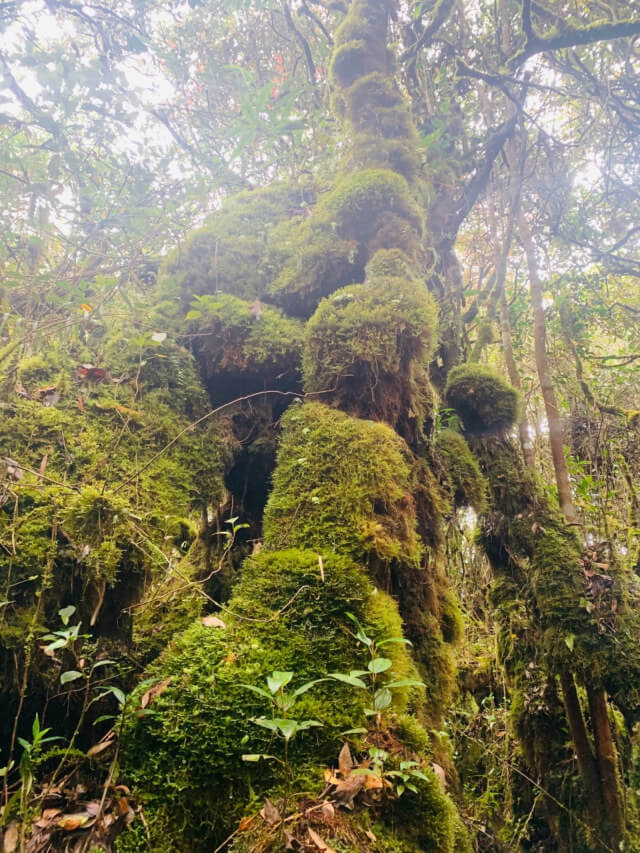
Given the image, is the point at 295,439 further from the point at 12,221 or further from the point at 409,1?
the point at 409,1

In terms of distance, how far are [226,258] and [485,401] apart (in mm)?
2621

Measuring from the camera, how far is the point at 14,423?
2.39 metres

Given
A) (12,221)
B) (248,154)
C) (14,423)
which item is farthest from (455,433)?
(12,221)

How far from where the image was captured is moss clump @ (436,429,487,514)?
11.4 feet

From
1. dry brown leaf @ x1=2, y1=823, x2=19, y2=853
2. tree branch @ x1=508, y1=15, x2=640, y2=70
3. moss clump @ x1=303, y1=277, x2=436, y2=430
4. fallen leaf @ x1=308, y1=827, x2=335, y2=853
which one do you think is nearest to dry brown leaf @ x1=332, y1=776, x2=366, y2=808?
fallen leaf @ x1=308, y1=827, x2=335, y2=853

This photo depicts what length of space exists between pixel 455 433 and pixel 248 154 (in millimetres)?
4254

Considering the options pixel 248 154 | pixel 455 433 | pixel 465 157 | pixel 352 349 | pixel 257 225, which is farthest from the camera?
pixel 248 154

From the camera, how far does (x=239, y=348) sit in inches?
134

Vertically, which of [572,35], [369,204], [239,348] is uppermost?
[572,35]

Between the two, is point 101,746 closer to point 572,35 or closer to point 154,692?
point 154,692

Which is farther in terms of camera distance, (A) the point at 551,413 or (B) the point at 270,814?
(A) the point at 551,413

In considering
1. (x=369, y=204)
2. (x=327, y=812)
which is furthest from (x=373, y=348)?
(x=327, y=812)

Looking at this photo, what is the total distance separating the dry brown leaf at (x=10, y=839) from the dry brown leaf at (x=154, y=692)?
42 centimetres

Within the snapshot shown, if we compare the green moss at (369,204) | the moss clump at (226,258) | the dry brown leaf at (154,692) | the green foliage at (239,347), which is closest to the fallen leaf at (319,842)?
the dry brown leaf at (154,692)
